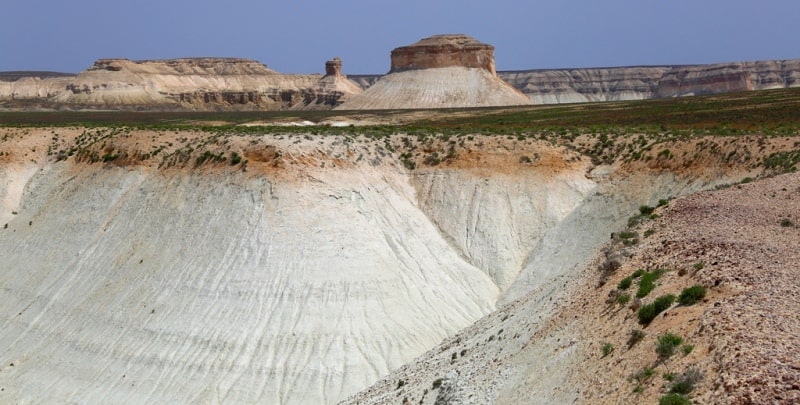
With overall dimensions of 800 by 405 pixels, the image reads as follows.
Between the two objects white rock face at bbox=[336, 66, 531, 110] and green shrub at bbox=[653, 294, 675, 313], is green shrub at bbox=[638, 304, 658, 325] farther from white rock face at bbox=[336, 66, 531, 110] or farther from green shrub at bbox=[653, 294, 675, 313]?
white rock face at bbox=[336, 66, 531, 110]

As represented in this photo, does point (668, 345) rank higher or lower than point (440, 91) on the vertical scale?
higher

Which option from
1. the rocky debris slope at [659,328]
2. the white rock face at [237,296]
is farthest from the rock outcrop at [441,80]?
the rocky debris slope at [659,328]

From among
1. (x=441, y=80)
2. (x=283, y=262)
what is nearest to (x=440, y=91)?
(x=441, y=80)

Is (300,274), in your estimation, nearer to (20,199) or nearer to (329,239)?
(329,239)

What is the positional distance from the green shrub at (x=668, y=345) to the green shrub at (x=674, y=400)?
1.42 m

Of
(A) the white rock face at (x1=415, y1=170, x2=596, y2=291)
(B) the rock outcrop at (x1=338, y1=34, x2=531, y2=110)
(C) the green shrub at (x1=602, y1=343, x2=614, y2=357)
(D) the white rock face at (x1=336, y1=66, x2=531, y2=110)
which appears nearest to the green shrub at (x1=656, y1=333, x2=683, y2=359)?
(C) the green shrub at (x1=602, y1=343, x2=614, y2=357)

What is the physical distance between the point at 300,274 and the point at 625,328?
22.1 meters

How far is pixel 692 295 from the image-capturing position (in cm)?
1586

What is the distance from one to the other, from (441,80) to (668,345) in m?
123

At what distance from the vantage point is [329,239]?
3869 cm

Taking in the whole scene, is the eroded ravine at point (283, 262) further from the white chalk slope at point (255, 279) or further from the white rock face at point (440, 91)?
the white rock face at point (440, 91)

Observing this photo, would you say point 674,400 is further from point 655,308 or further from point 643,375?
point 655,308

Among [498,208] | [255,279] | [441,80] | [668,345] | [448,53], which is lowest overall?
[255,279]

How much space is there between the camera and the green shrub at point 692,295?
15784mm
